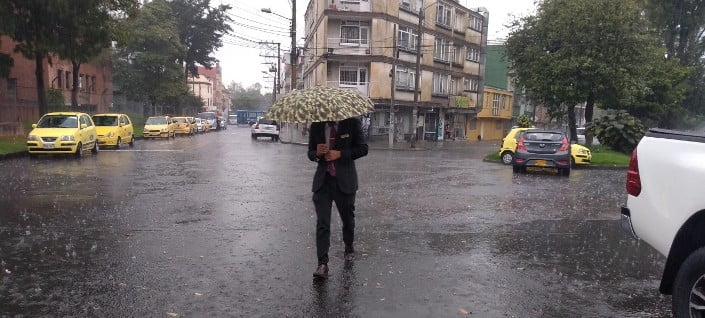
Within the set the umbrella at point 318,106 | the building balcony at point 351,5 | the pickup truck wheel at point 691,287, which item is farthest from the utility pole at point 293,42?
the pickup truck wheel at point 691,287

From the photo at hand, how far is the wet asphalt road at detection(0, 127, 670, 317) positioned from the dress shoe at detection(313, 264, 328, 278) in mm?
83

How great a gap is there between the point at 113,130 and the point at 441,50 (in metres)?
27.5

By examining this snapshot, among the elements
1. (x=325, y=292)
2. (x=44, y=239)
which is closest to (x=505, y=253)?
(x=325, y=292)

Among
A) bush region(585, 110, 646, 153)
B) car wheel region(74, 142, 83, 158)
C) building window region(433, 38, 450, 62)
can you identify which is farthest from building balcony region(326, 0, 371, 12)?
car wheel region(74, 142, 83, 158)

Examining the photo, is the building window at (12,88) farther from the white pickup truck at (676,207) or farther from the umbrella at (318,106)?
the white pickup truck at (676,207)

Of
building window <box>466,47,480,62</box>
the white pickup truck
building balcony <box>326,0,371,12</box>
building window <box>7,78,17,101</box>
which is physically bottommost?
the white pickup truck

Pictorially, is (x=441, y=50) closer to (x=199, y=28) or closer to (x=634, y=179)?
(x=199, y=28)

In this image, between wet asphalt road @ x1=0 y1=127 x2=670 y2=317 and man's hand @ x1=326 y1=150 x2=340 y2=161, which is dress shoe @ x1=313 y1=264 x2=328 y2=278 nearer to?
wet asphalt road @ x1=0 y1=127 x2=670 y2=317

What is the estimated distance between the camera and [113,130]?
2277 centimetres

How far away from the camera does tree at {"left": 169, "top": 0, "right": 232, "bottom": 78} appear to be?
59344mm

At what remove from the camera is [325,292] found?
4848 millimetres

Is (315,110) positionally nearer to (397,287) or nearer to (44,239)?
(397,287)

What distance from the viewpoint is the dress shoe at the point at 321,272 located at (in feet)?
17.1

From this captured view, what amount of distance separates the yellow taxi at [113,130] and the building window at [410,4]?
69.9ft
